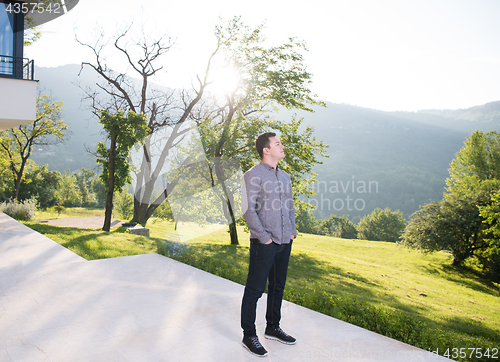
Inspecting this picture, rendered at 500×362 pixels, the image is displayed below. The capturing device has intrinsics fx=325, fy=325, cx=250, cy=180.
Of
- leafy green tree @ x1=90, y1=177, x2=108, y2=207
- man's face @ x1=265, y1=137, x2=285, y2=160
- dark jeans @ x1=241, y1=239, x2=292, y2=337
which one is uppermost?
man's face @ x1=265, y1=137, x2=285, y2=160

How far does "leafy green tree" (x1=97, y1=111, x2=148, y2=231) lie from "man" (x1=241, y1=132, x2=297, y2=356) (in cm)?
1330

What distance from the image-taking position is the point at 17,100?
816 cm

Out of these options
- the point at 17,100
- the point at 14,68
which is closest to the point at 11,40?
the point at 14,68

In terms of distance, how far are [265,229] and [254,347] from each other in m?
1.04

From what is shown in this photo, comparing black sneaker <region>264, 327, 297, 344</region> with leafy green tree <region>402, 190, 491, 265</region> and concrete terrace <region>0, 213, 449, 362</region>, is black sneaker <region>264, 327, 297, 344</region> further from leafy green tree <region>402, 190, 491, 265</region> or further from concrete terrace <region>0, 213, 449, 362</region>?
leafy green tree <region>402, 190, 491, 265</region>

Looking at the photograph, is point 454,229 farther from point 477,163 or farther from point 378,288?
point 477,163

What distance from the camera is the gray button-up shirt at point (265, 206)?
2.94 meters

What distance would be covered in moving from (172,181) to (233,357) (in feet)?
62.0

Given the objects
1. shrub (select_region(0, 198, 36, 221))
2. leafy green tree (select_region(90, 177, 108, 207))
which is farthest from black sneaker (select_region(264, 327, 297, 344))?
leafy green tree (select_region(90, 177, 108, 207))

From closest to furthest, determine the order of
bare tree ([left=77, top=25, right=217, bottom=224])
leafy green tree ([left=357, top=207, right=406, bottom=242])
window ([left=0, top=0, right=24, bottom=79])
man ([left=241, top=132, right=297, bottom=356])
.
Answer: man ([left=241, top=132, right=297, bottom=356]), window ([left=0, top=0, right=24, bottom=79]), bare tree ([left=77, top=25, right=217, bottom=224]), leafy green tree ([left=357, top=207, right=406, bottom=242])

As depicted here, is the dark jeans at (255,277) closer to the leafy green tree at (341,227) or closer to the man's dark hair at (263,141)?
the man's dark hair at (263,141)

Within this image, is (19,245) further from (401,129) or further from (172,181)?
(401,129)

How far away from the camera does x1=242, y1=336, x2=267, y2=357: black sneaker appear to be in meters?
2.86

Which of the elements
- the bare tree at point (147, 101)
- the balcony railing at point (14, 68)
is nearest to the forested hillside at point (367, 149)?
the bare tree at point (147, 101)
